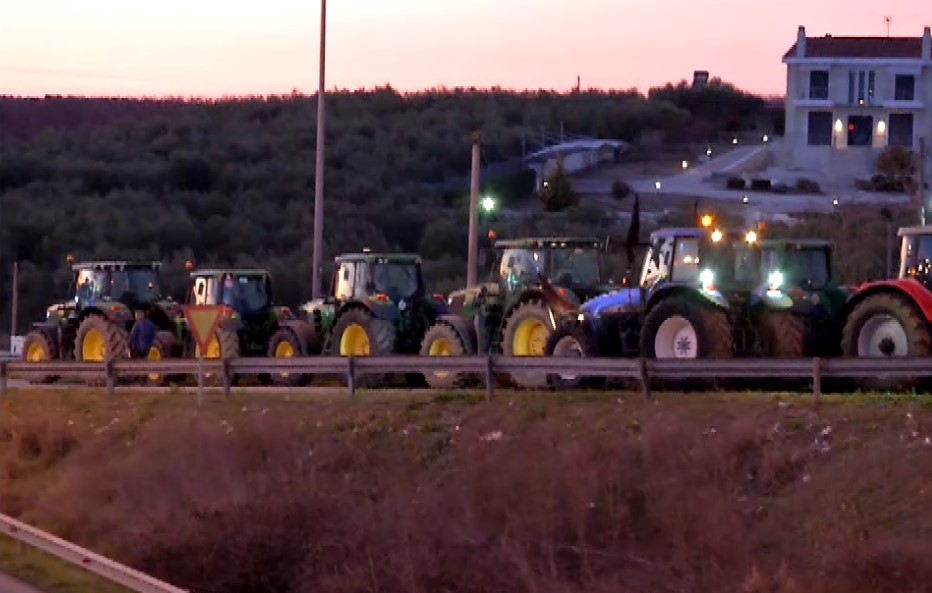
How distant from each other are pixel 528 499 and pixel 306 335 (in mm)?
12548

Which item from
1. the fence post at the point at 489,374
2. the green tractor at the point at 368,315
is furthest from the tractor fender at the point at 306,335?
the fence post at the point at 489,374

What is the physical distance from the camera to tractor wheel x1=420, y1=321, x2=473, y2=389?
89.2ft

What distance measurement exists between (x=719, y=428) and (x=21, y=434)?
13.5 metres

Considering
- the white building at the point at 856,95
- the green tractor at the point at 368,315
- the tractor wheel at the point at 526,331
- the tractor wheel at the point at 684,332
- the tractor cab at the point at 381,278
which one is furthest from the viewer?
the white building at the point at 856,95

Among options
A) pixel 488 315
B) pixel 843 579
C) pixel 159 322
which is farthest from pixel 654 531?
pixel 159 322

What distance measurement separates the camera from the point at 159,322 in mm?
35312

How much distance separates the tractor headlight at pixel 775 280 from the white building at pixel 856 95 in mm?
57966

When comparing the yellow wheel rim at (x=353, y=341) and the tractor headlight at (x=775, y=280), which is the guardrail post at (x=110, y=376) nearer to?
the yellow wheel rim at (x=353, y=341)

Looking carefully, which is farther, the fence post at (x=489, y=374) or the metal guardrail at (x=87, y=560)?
the fence post at (x=489, y=374)

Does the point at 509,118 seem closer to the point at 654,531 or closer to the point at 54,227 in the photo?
the point at 54,227

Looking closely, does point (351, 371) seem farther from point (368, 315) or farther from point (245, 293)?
point (245, 293)

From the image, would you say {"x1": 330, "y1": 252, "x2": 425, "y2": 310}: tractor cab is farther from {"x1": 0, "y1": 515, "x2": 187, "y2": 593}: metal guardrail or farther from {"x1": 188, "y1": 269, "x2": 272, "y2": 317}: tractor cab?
{"x1": 0, "y1": 515, "x2": 187, "y2": 593}: metal guardrail

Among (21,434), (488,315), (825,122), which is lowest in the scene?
(21,434)

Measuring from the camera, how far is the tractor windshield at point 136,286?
36031mm
